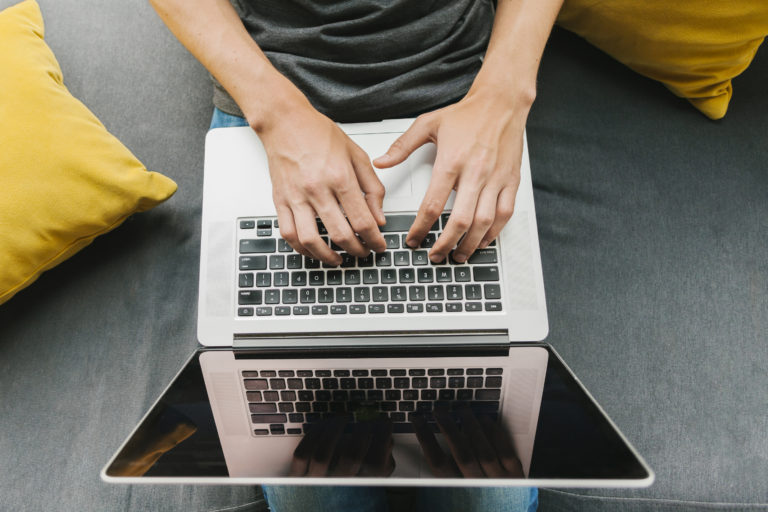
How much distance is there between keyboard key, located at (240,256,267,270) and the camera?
68cm

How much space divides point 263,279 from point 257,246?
0.05 m

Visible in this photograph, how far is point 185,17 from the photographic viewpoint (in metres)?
0.72

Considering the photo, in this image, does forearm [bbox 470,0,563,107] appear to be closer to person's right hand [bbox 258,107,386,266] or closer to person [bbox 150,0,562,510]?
person [bbox 150,0,562,510]

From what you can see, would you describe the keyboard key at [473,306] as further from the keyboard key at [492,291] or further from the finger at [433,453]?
the finger at [433,453]

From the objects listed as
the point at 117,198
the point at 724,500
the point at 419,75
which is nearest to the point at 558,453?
the point at 724,500

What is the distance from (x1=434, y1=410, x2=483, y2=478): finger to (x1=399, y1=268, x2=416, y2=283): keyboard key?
0.57ft

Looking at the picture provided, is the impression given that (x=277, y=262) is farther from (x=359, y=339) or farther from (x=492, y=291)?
(x=492, y=291)

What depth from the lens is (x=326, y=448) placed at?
549 mm

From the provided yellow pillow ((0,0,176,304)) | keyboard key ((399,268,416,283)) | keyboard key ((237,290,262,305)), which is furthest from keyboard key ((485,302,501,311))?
yellow pillow ((0,0,176,304))

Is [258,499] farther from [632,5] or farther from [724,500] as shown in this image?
[632,5]

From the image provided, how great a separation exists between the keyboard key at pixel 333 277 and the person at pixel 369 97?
0.08 ft

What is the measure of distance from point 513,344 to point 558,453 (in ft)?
0.54

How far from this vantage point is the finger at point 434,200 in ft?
2.06

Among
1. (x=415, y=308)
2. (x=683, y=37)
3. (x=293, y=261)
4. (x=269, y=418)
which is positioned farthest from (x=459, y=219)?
(x=683, y=37)
